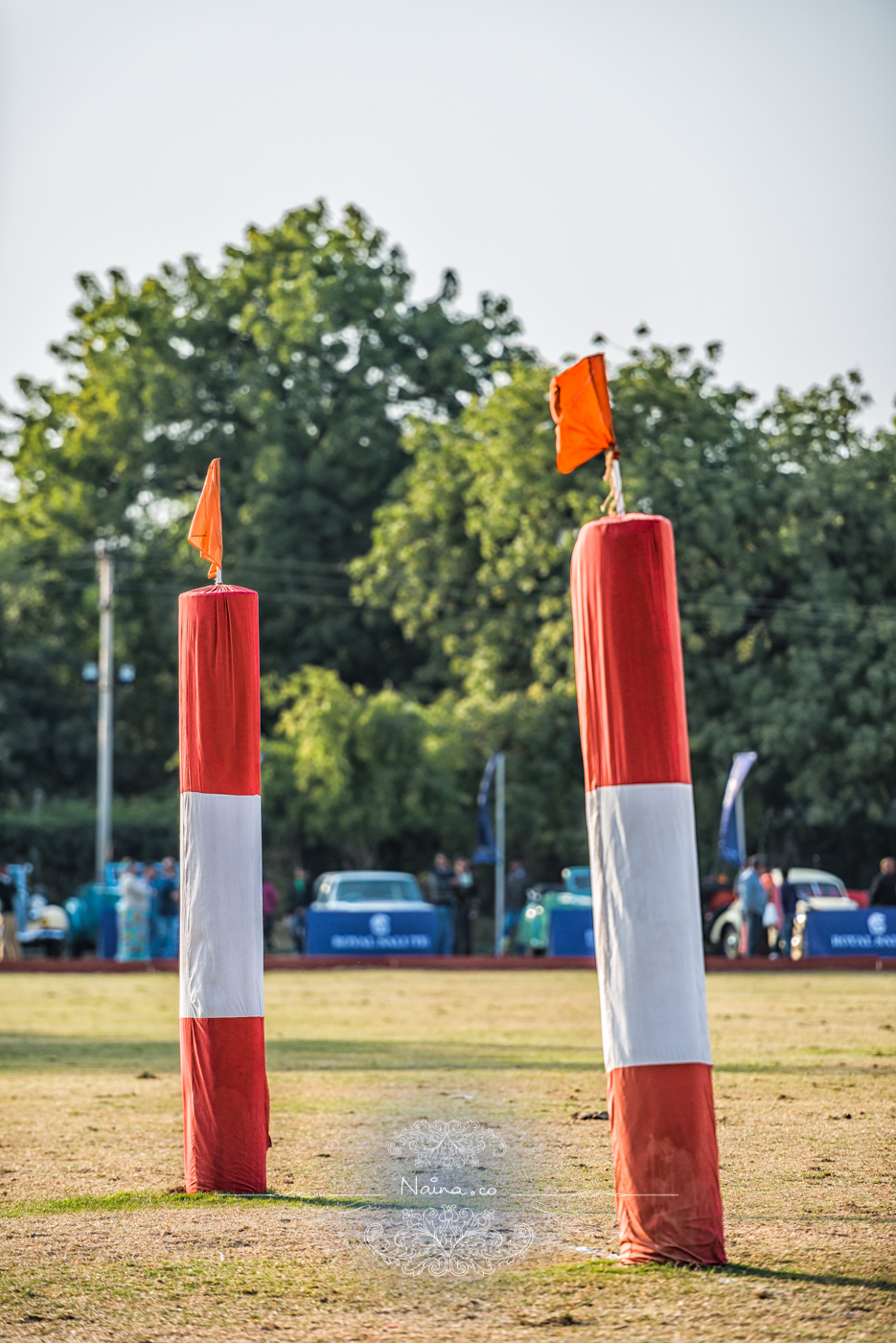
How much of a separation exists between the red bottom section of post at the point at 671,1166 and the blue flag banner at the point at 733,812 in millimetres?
26809

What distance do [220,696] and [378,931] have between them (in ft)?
79.7

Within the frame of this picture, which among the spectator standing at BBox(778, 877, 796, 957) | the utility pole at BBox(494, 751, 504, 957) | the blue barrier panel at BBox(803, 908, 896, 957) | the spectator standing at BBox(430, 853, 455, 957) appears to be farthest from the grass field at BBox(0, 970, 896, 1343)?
the utility pole at BBox(494, 751, 504, 957)

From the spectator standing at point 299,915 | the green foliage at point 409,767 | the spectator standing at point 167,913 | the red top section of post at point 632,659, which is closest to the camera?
the red top section of post at point 632,659

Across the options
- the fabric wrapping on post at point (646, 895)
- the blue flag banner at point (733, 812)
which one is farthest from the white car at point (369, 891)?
the fabric wrapping on post at point (646, 895)

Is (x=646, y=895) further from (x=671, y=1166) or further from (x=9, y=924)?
(x=9, y=924)

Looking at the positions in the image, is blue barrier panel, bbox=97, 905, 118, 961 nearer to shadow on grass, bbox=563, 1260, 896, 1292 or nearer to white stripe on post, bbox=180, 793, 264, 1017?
white stripe on post, bbox=180, 793, 264, 1017

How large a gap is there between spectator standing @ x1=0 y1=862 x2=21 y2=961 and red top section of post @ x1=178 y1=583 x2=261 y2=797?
2328 cm

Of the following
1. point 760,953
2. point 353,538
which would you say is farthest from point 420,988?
point 353,538

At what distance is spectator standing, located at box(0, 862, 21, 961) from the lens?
29927 millimetres

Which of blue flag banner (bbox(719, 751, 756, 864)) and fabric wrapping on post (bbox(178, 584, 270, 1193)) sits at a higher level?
blue flag banner (bbox(719, 751, 756, 864))

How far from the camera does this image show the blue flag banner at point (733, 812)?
106 feet

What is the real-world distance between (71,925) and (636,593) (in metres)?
32.1

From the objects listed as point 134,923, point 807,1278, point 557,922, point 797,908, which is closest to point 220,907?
point 807,1278

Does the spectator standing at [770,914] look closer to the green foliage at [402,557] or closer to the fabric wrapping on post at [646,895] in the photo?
the green foliage at [402,557]
